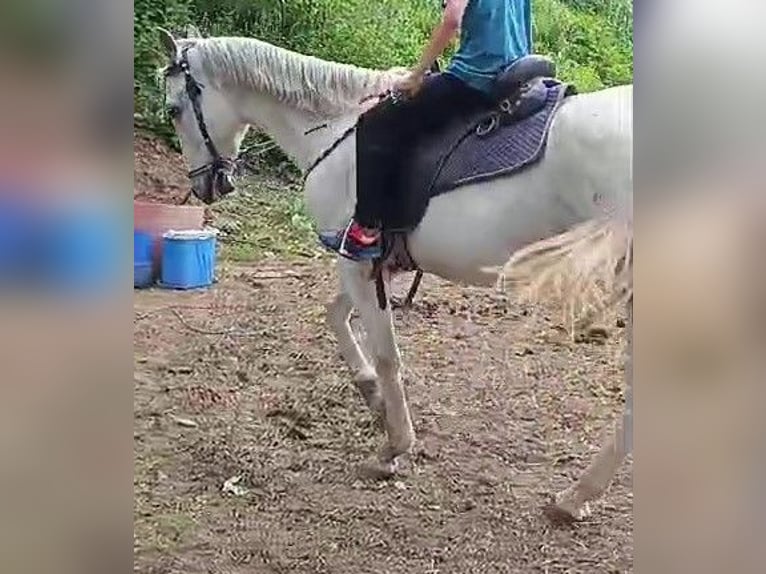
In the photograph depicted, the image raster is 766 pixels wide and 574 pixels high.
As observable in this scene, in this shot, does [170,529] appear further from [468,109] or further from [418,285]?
[468,109]

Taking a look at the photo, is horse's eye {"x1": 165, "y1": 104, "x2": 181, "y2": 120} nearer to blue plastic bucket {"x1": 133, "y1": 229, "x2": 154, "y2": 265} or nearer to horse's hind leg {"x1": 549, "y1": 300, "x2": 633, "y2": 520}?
blue plastic bucket {"x1": 133, "y1": 229, "x2": 154, "y2": 265}

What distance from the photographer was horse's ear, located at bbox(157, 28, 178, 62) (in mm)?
1852

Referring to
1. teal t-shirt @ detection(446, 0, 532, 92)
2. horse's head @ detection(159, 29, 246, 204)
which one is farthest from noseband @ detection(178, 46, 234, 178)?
teal t-shirt @ detection(446, 0, 532, 92)

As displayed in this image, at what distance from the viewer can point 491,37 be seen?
176 centimetres

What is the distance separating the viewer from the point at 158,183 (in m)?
1.85

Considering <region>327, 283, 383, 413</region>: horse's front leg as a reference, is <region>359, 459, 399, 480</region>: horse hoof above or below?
below

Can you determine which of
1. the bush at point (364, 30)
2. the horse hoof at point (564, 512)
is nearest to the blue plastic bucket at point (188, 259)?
the bush at point (364, 30)

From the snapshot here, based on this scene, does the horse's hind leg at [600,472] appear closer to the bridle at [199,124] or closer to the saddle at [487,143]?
the saddle at [487,143]

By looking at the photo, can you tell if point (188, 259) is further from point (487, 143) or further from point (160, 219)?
point (487, 143)

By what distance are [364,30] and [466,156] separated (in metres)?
0.27

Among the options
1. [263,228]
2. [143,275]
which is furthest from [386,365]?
[143,275]

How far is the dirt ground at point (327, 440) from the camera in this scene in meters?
1.82
